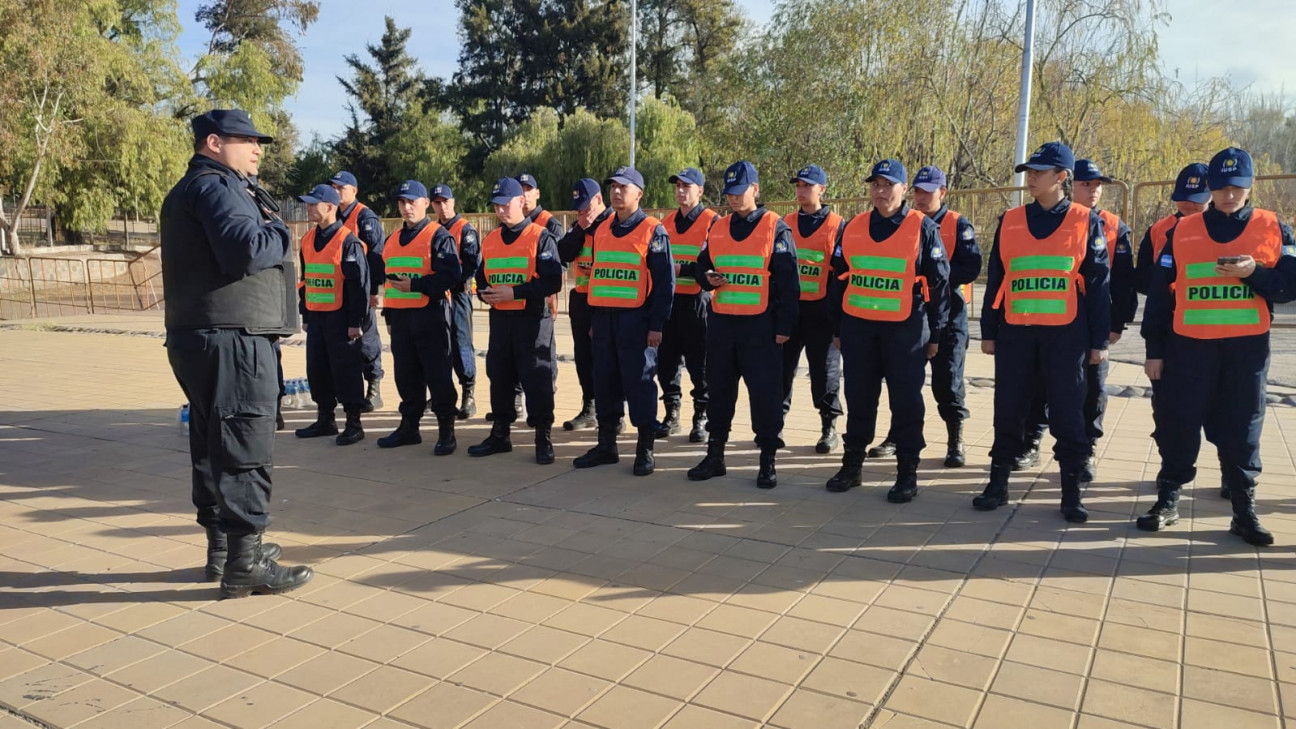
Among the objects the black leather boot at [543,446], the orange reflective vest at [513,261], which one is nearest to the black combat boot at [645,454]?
the black leather boot at [543,446]

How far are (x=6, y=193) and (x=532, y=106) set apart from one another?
25807 millimetres

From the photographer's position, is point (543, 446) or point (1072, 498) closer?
point (1072, 498)

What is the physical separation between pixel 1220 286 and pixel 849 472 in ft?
7.46

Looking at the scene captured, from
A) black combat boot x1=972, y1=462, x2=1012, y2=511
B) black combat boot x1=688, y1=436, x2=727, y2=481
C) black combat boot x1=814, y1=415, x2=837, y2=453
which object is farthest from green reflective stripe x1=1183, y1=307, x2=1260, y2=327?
black combat boot x1=688, y1=436, x2=727, y2=481

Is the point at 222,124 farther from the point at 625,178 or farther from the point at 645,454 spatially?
the point at 645,454

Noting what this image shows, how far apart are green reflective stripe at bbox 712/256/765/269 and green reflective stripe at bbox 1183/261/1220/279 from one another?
2388 millimetres

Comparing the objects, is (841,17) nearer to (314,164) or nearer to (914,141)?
(914,141)

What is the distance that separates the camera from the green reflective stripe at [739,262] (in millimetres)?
5961

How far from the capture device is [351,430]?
7.37 meters

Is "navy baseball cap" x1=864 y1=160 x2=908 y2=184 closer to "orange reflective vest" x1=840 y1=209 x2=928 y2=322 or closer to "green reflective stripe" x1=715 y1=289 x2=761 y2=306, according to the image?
"orange reflective vest" x1=840 y1=209 x2=928 y2=322

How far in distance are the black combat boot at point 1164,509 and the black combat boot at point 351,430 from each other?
18.2 feet

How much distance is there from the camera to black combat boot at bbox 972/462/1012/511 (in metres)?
5.36

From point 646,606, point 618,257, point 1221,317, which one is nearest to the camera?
point 646,606

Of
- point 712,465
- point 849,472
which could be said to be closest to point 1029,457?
point 849,472
